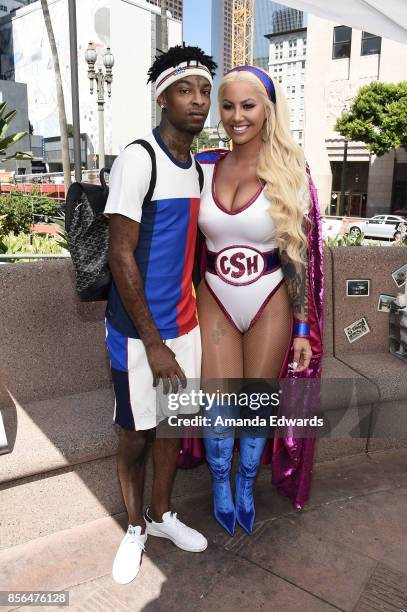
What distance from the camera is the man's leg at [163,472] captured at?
249cm

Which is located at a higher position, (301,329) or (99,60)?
(99,60)

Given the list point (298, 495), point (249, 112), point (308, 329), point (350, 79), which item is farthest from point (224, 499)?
point (350, 79)

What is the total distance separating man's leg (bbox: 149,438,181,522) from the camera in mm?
2488

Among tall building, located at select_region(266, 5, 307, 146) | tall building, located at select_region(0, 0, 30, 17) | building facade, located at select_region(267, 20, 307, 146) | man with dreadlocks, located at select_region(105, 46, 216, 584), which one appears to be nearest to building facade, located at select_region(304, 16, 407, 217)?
man with dreadlocks, located at select_region(105, 46, 216, 584)

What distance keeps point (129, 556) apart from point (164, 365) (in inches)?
36.6

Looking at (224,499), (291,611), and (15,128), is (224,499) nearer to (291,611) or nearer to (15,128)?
(291,611)

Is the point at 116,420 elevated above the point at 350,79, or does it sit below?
below

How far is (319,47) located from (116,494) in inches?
1494

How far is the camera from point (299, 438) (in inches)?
114

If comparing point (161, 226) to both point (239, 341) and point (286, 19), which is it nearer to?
point (239, 341)

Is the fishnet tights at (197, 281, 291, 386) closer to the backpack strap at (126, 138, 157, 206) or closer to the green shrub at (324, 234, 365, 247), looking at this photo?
the backpack strap at (126, 138, 157, 206)

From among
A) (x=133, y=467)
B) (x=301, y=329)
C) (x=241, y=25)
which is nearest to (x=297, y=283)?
(x=301, y=329)

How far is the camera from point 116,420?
2.28 metres

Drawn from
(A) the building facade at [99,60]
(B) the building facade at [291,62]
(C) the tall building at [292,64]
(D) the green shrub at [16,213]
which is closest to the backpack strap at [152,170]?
(D) the green shrub at [16,213]
